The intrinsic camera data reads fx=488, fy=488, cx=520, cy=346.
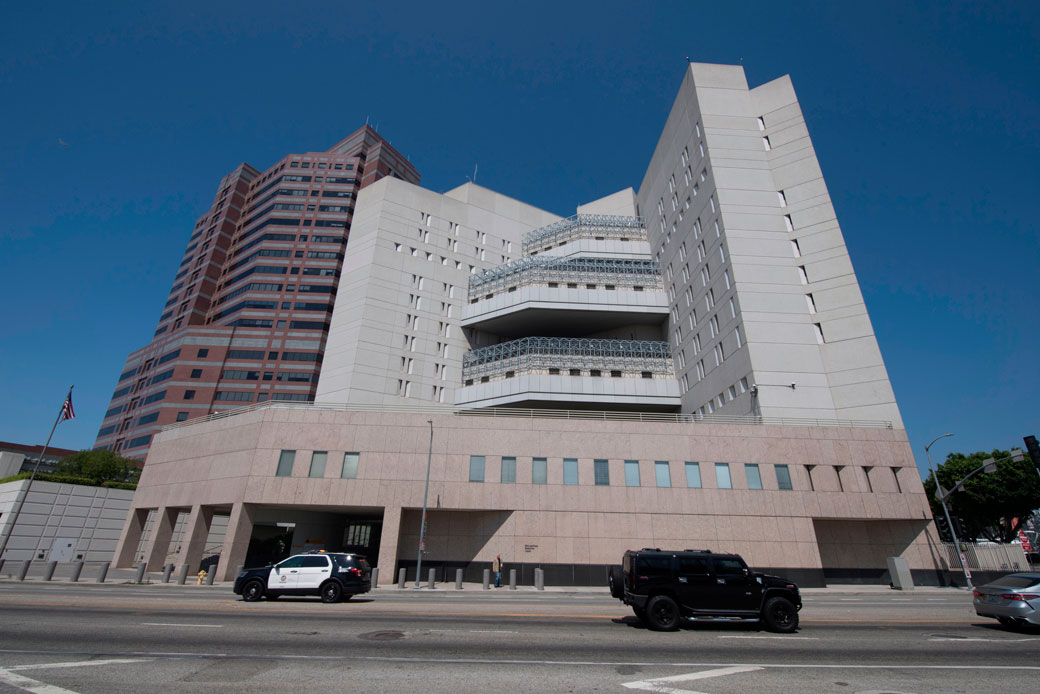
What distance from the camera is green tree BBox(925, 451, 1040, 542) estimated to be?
160ft

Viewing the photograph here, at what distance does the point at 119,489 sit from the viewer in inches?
1897

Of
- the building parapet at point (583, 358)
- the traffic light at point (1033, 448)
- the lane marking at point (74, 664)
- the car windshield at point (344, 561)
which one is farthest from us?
the building parapet at point (583, 358)

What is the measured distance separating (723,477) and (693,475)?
1976 millimetres

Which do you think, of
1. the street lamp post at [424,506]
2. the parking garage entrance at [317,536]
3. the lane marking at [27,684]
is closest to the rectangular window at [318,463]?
the street lamp post at [424,506]

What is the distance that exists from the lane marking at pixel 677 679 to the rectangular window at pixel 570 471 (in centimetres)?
2377

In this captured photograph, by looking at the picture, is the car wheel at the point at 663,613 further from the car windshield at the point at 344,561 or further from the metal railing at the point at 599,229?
the metal railing at the point at 599,229

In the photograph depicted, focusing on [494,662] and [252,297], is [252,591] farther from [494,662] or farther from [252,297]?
[252,297]

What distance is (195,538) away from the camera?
33.1 metres

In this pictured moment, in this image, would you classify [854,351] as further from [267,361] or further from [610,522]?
[267,361]

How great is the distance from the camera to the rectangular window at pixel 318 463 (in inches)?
1261

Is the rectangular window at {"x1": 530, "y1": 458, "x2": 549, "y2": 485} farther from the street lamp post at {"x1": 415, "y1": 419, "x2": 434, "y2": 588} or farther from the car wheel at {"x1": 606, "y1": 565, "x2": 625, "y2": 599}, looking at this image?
the car wheel at {"x1": 606, "y1": 565, "x2": 625, "y2": 599}

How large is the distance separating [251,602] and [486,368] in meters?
40.2

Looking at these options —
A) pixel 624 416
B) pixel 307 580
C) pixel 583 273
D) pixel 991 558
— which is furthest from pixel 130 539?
pixel 991 558

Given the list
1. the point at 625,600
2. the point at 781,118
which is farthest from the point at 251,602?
the point at 781,118
